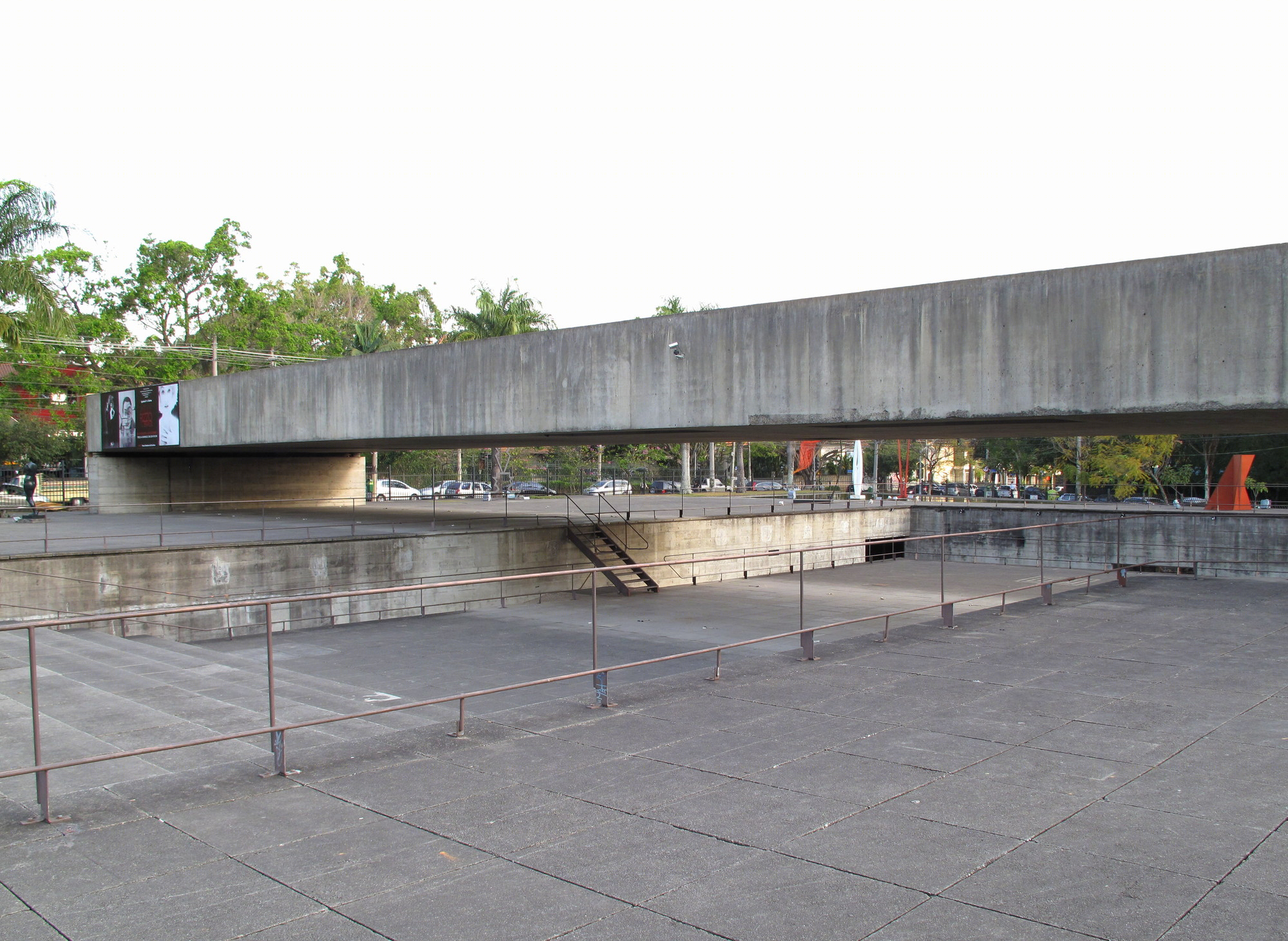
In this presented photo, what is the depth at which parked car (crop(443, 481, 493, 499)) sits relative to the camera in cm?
5397

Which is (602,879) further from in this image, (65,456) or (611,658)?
(65,456)

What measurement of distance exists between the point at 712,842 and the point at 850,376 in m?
11.6

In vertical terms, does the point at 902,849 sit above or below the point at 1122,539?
above

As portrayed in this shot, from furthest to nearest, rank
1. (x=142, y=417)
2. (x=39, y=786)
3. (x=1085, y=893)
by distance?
Answer: (x=142, y=417) < (x=39, y=786) < (x=1085, y=893)

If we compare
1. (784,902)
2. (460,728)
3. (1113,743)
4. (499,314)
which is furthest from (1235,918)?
(499,314)

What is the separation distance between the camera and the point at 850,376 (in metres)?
15.9

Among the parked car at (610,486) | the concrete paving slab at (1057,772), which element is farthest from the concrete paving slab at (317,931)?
the parked car at (610,486)

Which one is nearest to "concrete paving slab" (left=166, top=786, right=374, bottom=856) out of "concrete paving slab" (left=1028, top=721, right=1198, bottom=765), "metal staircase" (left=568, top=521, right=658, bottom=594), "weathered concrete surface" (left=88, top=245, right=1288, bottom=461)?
"concrete paving slab" (left=1028, top=721, right=1198, bottom=765)

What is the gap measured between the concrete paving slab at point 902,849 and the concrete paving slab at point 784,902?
5.1 inches

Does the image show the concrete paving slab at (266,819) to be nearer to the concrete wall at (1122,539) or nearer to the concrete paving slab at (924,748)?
the concrete paving slab at (924,748)

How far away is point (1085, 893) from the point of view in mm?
4543

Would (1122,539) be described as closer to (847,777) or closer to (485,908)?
(847,777)

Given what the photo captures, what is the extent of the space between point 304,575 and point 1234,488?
34727 millimetres

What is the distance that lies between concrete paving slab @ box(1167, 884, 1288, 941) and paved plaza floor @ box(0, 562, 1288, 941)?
0.7 inches
